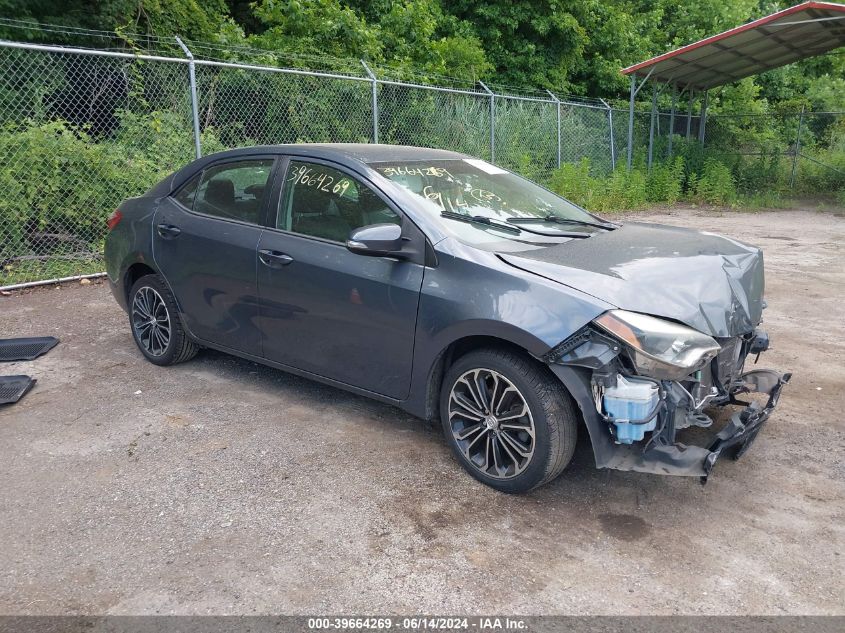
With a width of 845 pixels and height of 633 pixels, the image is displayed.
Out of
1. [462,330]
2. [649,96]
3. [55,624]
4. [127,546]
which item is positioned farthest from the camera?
[649,96]

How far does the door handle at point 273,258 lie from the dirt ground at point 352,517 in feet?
3.19

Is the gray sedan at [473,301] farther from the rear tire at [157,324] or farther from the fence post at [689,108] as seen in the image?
the fence post at [689,108]

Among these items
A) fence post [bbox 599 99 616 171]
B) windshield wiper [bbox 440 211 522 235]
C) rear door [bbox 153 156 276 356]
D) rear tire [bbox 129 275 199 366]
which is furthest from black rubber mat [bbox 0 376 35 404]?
fence post [bbox 599 99 616 171]

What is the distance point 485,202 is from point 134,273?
2.86 m

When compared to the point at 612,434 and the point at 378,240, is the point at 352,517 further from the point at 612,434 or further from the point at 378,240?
the point at 378,240

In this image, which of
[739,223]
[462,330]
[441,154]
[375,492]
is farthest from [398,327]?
[739,223]

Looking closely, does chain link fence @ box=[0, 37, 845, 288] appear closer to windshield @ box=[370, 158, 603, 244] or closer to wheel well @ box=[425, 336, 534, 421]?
windshield @ box=[370, 158, 603, 244]

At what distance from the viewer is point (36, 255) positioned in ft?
26.5

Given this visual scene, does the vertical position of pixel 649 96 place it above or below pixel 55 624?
above

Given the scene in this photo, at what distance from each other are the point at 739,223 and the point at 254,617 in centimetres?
1461

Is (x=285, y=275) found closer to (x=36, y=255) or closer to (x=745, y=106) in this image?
(x=36, y=255)

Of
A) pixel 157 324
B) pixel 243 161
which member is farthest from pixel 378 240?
pixel 157 324

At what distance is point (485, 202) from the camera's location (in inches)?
167

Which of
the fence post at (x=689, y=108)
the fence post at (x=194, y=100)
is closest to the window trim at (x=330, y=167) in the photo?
the fence post at (x=194, y=100)
